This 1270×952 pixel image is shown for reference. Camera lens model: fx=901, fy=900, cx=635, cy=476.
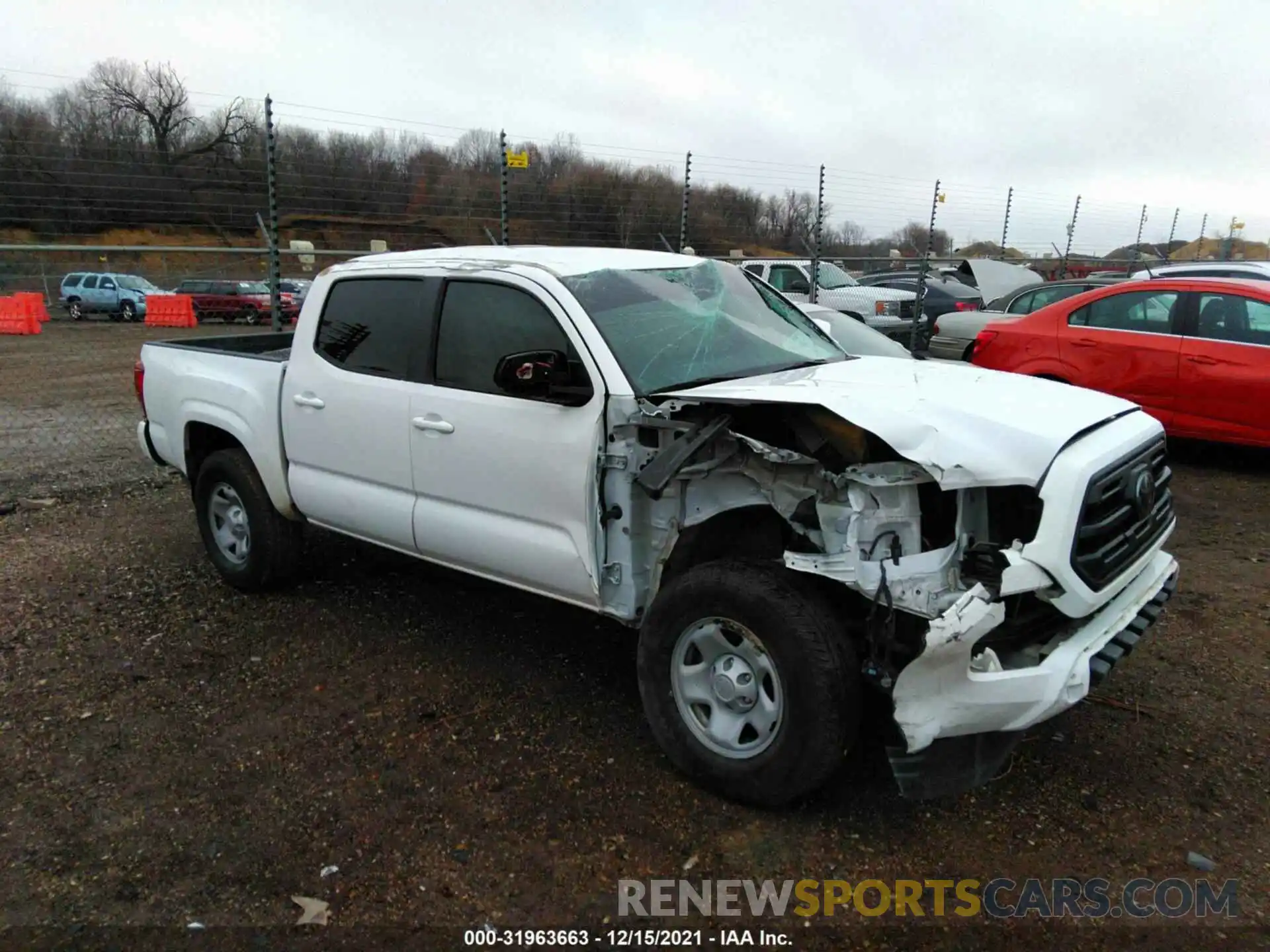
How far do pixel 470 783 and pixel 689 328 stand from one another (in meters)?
2.04

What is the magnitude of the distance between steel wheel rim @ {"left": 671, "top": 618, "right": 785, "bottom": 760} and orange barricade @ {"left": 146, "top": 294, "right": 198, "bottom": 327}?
2661cm

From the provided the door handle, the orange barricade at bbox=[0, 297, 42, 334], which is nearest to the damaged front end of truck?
the door handle

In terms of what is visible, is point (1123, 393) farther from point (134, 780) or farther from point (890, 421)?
point (134, 780)

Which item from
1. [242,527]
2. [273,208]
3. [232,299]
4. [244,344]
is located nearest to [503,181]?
[273,208]

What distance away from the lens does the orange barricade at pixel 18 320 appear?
2342cm

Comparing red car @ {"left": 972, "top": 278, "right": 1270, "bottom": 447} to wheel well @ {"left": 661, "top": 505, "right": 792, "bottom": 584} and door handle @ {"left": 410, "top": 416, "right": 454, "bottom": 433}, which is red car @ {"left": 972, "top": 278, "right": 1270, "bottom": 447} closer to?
wheel well @ {"left": 661, "top": 505, "right": 792, "bottom": 584}

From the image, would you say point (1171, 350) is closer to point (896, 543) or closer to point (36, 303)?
point (896, 543)

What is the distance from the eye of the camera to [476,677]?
4137mm

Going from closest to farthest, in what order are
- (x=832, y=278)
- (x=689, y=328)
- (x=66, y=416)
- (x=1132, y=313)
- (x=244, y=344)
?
1. (x=689, y=328)
2. (x=244, y=344)
3. (x=1132, y=313)
4. (x=66, y=416)
5. (x=832, y=278)

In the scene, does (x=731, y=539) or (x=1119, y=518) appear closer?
(x=1119, y=518)

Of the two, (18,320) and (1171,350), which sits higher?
(1171,350)

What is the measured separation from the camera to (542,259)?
13.2 ft

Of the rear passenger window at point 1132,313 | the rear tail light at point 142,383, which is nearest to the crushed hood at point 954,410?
the rear tail light at point 142,383

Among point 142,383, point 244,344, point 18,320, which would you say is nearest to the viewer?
point 142,383
